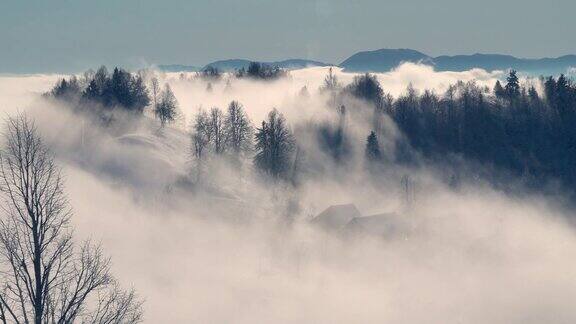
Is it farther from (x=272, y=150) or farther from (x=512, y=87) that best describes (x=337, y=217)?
(x=512, y=87)

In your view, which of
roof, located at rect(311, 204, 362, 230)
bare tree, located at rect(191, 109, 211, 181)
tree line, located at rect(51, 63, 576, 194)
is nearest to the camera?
roof, located at rect(311, 204, 362, 230)

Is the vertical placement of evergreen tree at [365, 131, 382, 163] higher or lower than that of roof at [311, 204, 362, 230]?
higher

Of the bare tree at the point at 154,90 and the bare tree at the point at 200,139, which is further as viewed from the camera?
the bare tree at the point at 154,90

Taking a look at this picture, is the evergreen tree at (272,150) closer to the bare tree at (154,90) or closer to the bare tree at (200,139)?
the bare tree at (200,139)

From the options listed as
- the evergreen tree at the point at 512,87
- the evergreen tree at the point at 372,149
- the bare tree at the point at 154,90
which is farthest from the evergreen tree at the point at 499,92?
the bare tree at the point at 154,90

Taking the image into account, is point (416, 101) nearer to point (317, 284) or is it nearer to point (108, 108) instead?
point (108, 108)

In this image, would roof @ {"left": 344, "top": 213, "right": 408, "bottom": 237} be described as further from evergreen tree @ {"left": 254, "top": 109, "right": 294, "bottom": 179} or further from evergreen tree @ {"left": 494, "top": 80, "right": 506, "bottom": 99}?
evergreen tree @ {"left": 494, "top": 80, "right": 506, "bottom": 99}

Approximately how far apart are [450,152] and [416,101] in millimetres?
21137

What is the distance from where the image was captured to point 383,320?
54656 millimetres

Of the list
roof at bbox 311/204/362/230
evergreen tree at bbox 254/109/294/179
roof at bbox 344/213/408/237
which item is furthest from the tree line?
roof at bbox 344/213/408/237

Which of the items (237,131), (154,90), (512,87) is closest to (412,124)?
(512,87)

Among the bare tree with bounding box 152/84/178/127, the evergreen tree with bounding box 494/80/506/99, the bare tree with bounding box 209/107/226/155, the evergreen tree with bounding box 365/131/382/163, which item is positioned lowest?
the evergreen tree with bounding box 365/131/382/163


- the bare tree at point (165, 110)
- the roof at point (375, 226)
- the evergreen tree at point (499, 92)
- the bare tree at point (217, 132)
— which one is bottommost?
the roof at point (375, 226)

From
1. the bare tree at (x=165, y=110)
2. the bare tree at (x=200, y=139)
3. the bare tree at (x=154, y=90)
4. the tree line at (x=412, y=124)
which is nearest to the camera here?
the bare tree at (x=200, y=139)
